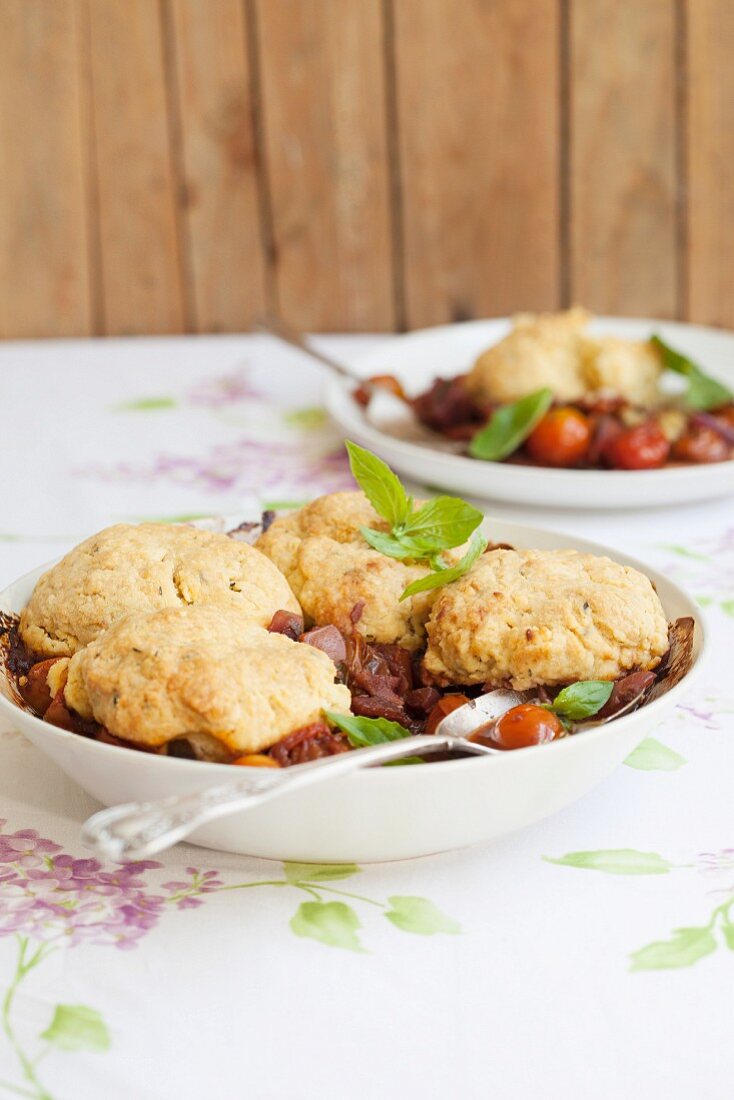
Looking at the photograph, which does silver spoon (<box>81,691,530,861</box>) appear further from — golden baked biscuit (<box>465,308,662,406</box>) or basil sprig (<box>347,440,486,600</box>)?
golden baked biscuit (<box>465,308,662,406</box>)

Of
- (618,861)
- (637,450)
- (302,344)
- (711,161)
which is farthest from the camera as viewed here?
(711,161)

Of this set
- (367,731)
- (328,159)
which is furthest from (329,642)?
(328,159)

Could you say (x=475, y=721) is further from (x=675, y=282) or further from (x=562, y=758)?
(x=675, y=282)

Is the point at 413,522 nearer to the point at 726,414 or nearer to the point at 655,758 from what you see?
the point at 655,758

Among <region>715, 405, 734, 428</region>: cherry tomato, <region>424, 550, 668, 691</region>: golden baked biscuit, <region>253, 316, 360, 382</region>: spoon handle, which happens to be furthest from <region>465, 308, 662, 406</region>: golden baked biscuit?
<region>424, 550, 668, 691</region>: golden baked biscuit

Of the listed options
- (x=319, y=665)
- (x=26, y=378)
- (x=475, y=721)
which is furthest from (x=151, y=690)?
(x=26, y=378)

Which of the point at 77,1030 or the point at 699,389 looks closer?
the point at 77,1030
